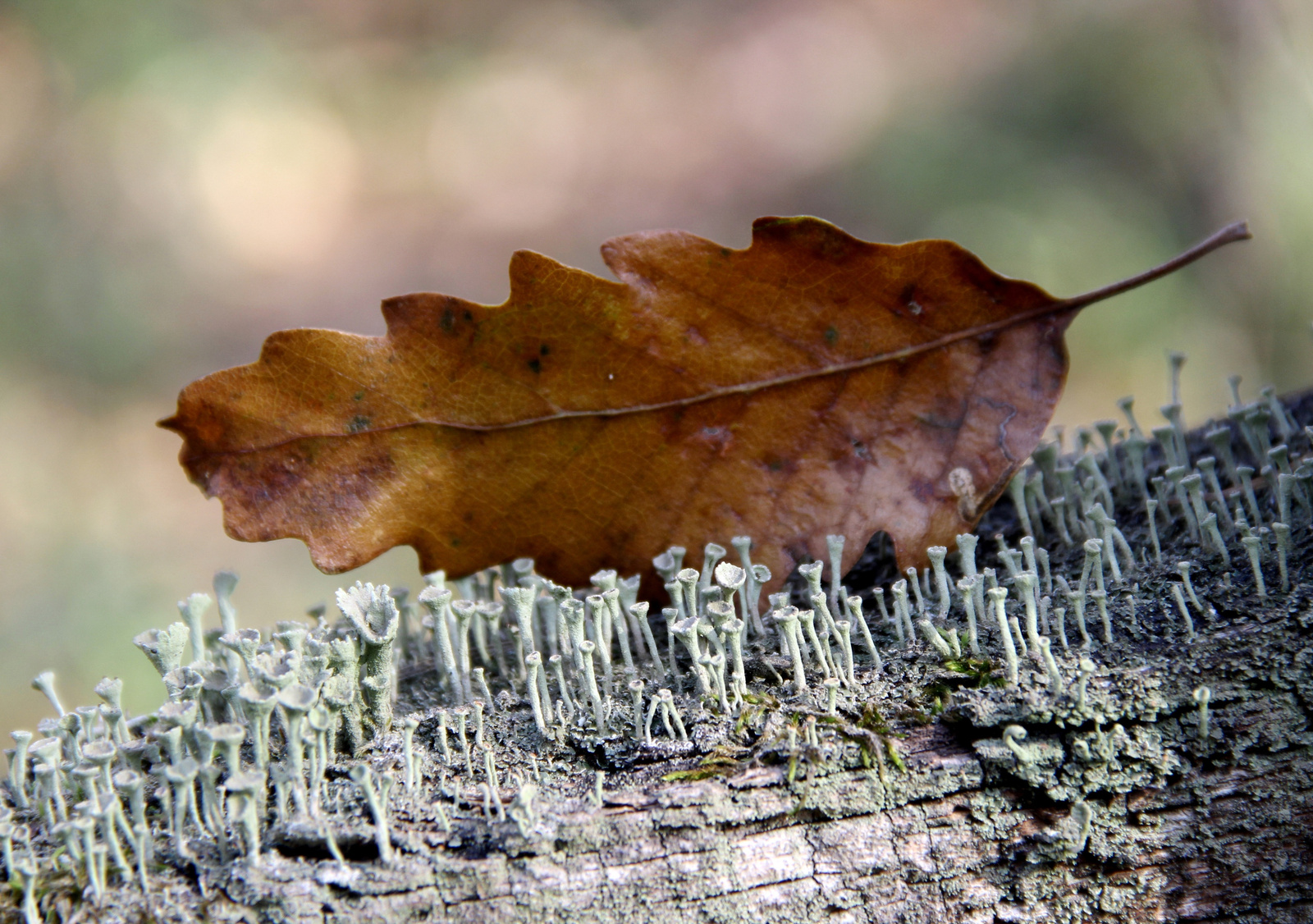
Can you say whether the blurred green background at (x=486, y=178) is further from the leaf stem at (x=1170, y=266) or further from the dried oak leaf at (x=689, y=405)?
the leaf stem at (x=1170, y=266)

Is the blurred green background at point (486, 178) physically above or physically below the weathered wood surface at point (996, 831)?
above

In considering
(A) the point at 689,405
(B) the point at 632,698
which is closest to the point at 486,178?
(A) the point at 689,405

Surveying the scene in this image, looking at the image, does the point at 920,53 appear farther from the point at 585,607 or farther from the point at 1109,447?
the point at 585,607

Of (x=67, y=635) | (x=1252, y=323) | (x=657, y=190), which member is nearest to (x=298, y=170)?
(x=657, y=190)

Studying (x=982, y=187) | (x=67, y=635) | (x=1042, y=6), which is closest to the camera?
(x=67, y=635)

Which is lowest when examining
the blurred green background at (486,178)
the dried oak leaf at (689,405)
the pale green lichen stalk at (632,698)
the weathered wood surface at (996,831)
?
the weathered wood surface at (996,831)

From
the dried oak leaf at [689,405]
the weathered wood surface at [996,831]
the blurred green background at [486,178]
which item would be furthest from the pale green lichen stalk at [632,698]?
the blurred green background at [486,178]

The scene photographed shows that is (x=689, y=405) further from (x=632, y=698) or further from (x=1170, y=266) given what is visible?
(x=1170, y=266)
